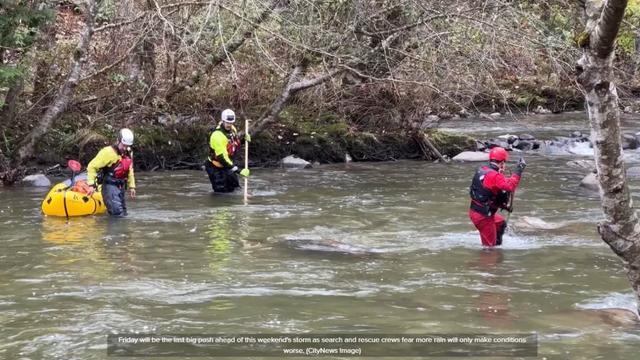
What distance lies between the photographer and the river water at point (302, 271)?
23.1ft

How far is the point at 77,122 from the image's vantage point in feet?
56.6

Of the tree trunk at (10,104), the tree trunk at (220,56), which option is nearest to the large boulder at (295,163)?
the tree trunk at (220,56)

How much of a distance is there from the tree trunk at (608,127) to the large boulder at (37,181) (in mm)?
12189

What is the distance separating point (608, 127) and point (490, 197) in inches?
213

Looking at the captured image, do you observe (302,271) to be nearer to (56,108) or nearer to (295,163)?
(56,108)

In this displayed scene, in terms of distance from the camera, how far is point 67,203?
40.1 feet

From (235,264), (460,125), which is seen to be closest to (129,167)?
(235,264)

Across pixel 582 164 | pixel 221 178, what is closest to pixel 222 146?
pixel 221 178

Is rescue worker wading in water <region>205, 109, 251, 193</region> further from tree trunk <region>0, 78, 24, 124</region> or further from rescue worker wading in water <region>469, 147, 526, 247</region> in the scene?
rescue worker wading in water <region>469, 147, 526, 247</region>

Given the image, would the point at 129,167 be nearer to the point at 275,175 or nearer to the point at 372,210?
the point at 372,210

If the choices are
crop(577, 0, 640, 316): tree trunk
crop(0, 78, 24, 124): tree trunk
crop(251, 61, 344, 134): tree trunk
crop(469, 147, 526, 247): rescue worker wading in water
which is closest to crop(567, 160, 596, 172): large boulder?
crop(251, 61, 344, 134): tree trunk

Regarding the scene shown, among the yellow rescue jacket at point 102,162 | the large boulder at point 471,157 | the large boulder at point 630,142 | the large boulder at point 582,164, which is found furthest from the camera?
the large boulder at point 630,142

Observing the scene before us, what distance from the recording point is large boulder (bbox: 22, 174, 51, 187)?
50.3 ft

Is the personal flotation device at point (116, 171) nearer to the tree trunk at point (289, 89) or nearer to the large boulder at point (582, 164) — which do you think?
the tree trunk at point (289, 89)
